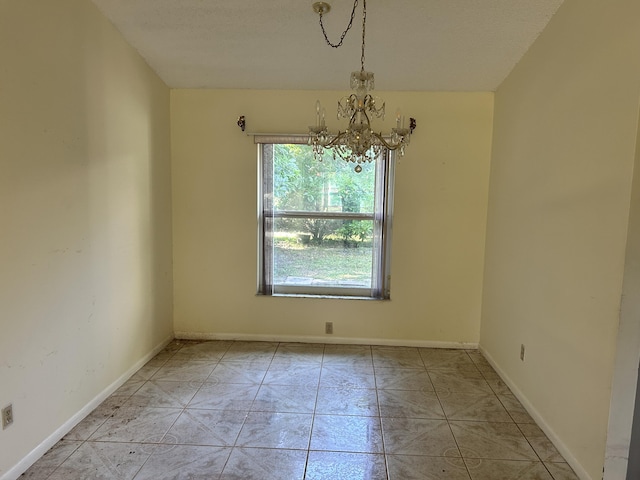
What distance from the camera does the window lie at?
334cm

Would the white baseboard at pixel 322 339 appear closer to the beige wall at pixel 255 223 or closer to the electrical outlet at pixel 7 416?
the beige wall at pixel 255 223

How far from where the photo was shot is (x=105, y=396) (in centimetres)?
244

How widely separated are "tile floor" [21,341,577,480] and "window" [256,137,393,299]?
2.30 feet

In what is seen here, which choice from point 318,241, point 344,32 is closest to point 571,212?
point 344,32

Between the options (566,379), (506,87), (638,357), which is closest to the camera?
(638,357)

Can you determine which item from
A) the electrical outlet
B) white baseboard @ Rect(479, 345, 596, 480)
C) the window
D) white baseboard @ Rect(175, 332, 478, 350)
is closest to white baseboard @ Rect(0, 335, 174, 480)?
the electrical outlet

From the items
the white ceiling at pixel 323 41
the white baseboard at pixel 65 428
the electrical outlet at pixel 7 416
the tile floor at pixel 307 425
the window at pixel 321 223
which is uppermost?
the white ceiling at pixel 323 41

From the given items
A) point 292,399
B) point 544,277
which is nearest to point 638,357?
point 544,277

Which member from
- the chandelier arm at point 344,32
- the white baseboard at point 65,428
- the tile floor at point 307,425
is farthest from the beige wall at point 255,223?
the white baseboard at point 65,428

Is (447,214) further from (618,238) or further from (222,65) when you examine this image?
(222,65)

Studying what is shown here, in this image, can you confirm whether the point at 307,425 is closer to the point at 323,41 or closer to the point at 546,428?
the point at 546,428

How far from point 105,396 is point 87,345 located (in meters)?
0.42

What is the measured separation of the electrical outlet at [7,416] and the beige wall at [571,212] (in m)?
2.68

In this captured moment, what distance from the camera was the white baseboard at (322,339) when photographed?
3.39 meters
